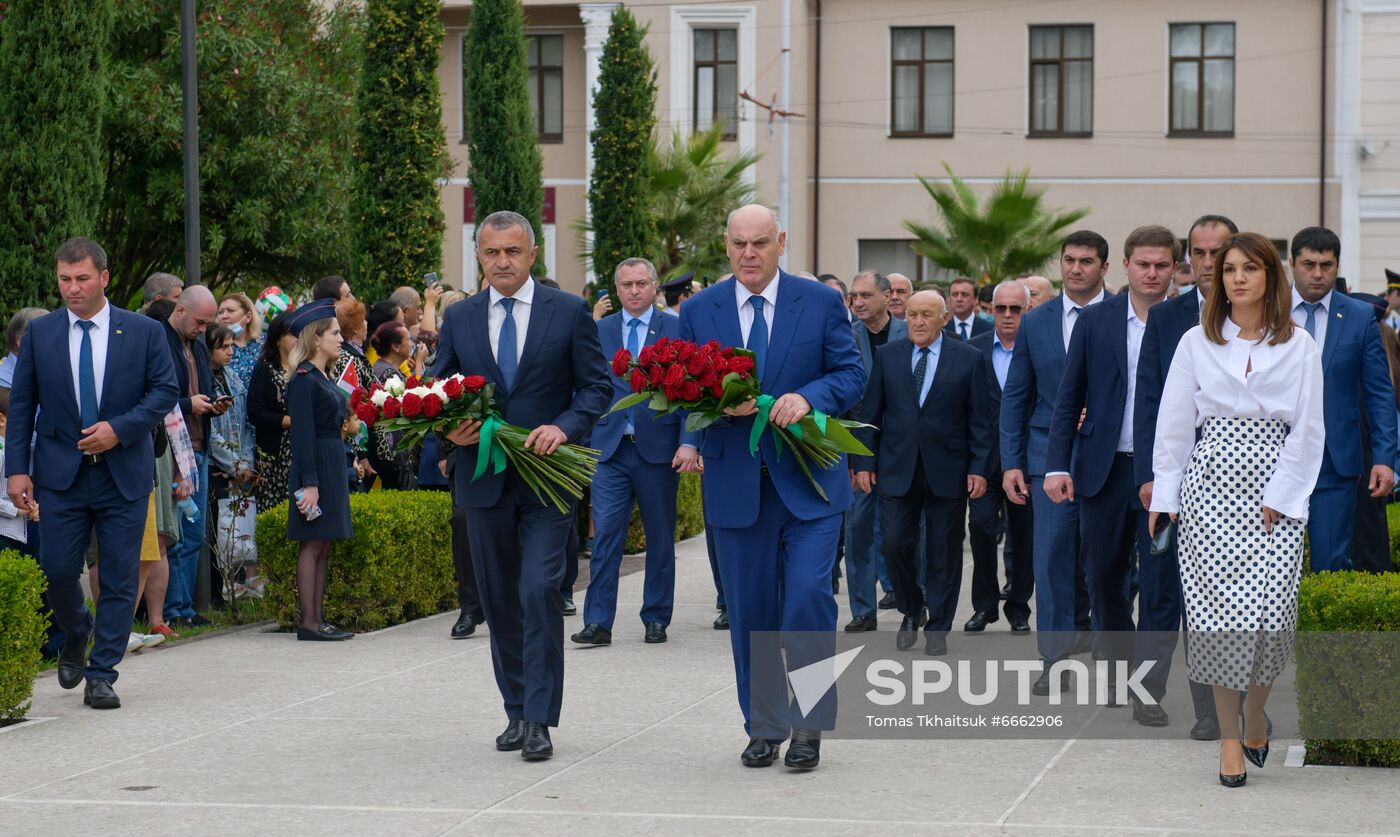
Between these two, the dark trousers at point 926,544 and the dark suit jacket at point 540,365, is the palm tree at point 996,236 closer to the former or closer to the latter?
the dark trousers at point 926,544

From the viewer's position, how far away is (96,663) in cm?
877

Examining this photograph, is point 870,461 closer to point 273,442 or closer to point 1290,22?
point 273,442

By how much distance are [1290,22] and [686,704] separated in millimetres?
33472

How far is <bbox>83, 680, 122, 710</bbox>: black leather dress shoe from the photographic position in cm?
866

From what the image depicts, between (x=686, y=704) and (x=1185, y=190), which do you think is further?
(x=1185, y=190)

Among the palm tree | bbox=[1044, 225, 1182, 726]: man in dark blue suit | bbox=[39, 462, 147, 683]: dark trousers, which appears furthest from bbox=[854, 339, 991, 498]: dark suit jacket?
the palm tree

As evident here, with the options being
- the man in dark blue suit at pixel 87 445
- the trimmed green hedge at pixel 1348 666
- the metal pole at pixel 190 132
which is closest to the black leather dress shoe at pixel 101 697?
the man in dark blue suit at pixel 87 445

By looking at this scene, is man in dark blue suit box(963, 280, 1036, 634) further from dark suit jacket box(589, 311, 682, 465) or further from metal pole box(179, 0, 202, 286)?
metal pole box(179, 0, 202, 286)

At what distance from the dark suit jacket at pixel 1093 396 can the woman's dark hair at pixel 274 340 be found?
511 cm

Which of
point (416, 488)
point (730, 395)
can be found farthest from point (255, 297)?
point (730, 395)

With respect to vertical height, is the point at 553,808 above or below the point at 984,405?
below

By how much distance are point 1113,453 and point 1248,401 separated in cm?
126

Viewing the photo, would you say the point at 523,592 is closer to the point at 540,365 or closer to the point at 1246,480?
the point at 540,365

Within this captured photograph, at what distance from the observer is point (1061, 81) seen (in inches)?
1569
